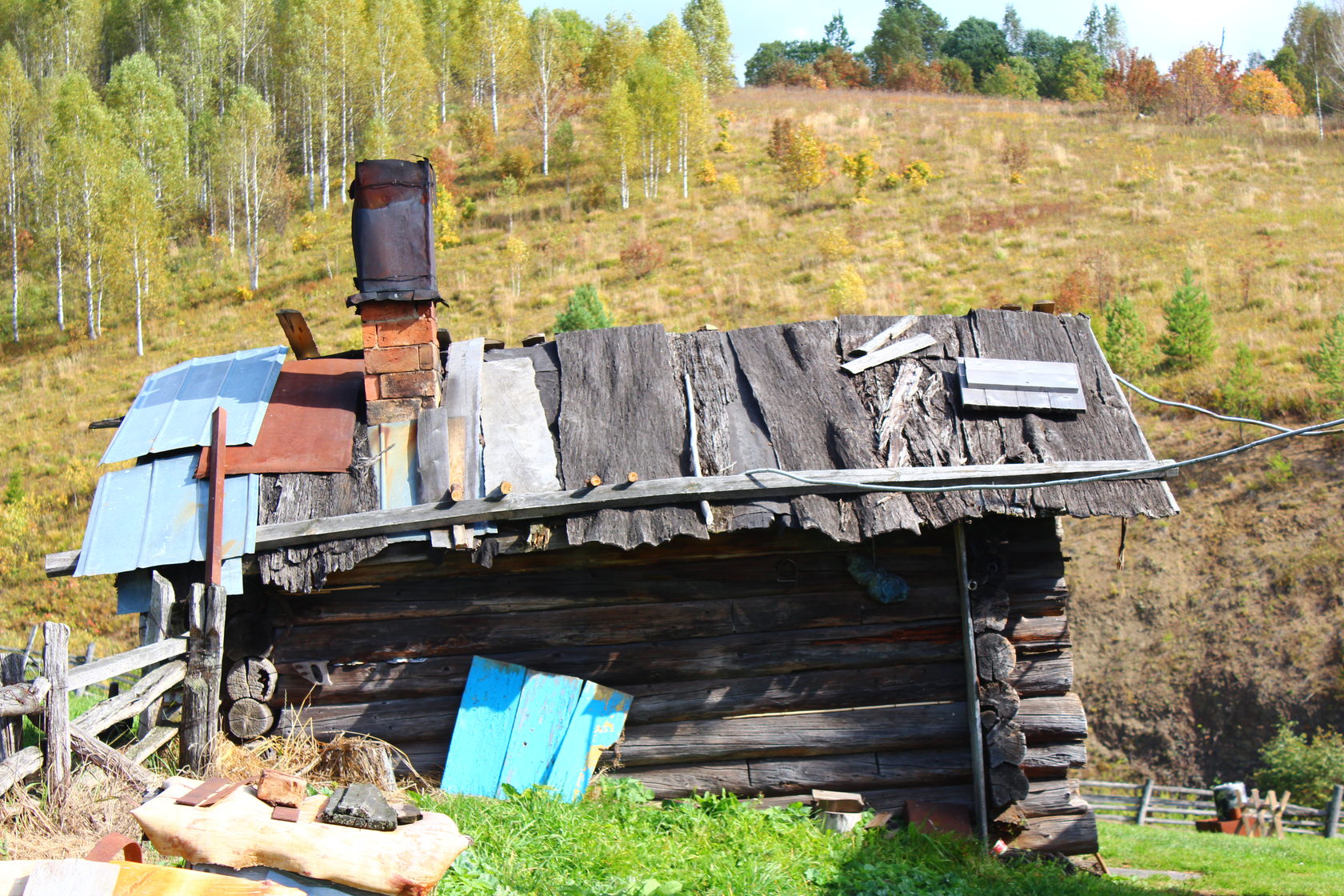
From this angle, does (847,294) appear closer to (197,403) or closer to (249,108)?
(197,403)

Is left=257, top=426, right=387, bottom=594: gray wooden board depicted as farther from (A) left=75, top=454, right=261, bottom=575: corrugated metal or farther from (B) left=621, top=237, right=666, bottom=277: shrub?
(B) left=621, top=237, right=666, bottom=277: shrub

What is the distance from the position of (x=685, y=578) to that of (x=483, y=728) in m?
1.75

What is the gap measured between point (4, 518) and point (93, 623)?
5.09m

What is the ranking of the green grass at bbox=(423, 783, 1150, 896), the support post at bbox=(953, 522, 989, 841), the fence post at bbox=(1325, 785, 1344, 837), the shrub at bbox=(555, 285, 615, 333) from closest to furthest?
the green grass at bbox=(423, 783, 1150, 896), the support post at bbox=(953, 522, 989, 841), the fence post at bbox=(1325, 785, 1344, 837), the shrub at bbox=(555, 285, 615, 333)

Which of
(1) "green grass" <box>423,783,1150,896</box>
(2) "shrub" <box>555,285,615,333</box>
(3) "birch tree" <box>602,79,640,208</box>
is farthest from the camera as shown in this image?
(3) "birch tree" <box>602,79,640,208</box>

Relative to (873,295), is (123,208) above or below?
above

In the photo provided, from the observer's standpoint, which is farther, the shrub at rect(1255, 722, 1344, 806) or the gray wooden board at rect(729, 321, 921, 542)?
the shrub at rect(1255, 722, 1344, 806)

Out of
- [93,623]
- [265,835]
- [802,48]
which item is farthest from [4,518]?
[802,48]

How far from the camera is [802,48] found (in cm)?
7550

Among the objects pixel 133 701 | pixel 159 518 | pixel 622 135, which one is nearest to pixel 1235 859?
pixel 133 701

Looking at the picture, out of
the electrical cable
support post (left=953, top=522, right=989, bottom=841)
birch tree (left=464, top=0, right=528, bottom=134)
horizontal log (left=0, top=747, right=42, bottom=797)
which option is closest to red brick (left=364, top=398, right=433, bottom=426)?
the electrical cable

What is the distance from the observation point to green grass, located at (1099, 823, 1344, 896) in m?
9.12

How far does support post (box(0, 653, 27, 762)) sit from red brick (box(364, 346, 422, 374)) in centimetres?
292

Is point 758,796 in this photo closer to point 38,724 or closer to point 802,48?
point 38,724
